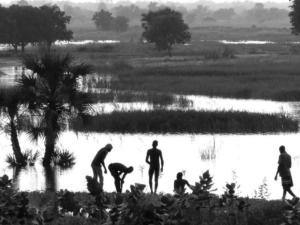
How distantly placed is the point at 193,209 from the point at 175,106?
30815 mm

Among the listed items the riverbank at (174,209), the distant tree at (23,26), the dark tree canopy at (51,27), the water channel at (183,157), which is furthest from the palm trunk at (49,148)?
the dark tree canopy at (51,27)

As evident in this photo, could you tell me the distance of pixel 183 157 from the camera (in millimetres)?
32375

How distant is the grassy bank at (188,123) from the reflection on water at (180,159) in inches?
46.8

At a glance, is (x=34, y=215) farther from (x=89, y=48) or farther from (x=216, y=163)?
(x=89, y=48)

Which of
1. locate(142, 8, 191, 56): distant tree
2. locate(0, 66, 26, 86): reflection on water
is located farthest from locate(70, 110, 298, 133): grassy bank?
locate(142, 8, 191, 56): distant tree

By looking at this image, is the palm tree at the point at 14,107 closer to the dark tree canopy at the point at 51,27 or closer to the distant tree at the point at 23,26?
the distant tree at the point at 23,26

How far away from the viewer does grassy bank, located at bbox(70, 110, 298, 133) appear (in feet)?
129

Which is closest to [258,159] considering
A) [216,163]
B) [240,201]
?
[216,163]

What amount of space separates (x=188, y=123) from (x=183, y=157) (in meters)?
7.55

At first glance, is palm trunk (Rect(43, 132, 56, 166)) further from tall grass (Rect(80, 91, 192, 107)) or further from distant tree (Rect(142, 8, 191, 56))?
distant tree (Rect(142, 8, 191, 56))

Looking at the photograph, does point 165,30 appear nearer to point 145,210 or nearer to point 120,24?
point 120,24

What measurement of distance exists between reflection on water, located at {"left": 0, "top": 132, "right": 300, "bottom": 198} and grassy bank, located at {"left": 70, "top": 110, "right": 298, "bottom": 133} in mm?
1189

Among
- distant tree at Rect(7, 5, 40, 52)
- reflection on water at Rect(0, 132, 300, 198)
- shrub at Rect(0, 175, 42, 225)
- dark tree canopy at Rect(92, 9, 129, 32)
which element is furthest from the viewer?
dark tree canopy at Rect(92, 9, 129, 32)

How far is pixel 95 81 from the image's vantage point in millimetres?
62125
